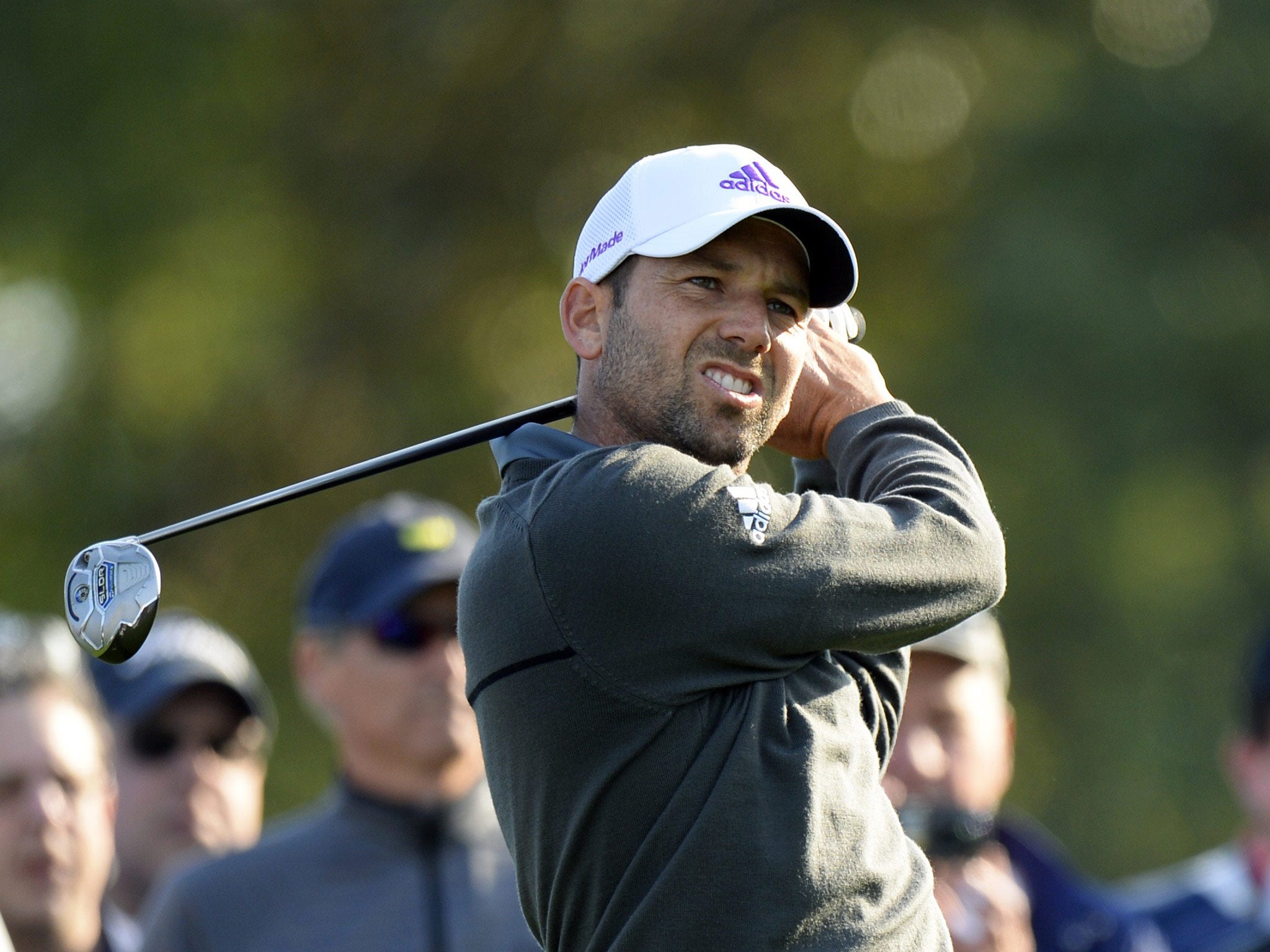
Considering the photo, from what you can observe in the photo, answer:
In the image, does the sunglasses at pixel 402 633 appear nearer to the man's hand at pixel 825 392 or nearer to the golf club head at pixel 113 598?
the golf club head at pixel 113 598

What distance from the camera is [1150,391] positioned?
12680 millimetres

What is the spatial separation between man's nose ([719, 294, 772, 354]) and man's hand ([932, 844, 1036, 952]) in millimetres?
2151

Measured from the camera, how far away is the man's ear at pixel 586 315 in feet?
10.7

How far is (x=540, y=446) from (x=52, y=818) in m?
2.70

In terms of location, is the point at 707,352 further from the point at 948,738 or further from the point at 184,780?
the point at 184,780

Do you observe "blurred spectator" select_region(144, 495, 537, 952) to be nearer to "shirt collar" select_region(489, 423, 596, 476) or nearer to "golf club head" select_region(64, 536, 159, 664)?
"golf club head" select_region(64, 536, 159, 664)

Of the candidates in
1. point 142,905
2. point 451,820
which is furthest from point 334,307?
point 451,820

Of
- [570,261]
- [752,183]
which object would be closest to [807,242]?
[752,183]

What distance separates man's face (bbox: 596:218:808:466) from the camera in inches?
123

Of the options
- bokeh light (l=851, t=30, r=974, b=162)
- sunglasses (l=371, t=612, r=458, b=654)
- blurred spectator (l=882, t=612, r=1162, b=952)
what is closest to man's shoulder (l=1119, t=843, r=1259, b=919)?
blurred spectator (l=882, t=612, r=1162, b=952)

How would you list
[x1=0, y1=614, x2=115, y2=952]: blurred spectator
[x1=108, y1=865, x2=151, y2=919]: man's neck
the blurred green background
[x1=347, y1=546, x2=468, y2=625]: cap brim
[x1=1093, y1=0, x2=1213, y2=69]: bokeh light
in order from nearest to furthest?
[x1=0, y1=614, x2=115, y2=952]: blurred spectator → [x1=347, y1=546, x2=468, y2=625]: cap brim → [x1=108, y1=865, x2=151, y2=919]: man's neck → the blurred green background → [x1=1093, y1=0, x2=1213, y2=69]: bokeh light

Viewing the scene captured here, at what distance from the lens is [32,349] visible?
12.7m

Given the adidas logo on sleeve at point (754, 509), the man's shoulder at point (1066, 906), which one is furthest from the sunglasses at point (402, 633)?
the adidas logo on sleeve at point (754, 509)

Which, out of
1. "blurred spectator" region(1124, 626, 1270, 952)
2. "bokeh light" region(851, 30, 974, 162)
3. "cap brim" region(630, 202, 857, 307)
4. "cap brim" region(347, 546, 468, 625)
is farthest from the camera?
"bokeh light" region(851, 30, 974, 162)
